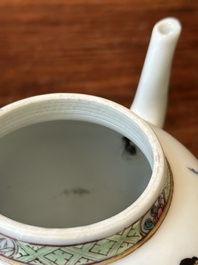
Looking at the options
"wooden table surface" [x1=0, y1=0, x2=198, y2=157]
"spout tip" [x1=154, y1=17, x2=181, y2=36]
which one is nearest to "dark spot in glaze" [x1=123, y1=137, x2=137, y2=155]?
"spout tip" [x1=154, y1=17, x2=181, y2=36]

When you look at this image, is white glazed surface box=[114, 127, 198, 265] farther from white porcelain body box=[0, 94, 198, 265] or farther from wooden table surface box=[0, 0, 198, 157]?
wooden table surface box=[0, 0, 198, 157]

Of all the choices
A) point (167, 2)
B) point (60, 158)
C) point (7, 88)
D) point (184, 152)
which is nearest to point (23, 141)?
point (60, 158)

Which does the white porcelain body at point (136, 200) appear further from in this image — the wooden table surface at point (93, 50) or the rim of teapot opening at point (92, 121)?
the wooden table surface at point (93, 50)

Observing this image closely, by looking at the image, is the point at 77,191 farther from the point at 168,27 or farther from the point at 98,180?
the point at 168,27

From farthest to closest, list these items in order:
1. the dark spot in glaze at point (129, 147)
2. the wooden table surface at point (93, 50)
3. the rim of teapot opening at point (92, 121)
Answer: the wooden table surface at point (93, 50) → the dark spot in glaze at point (129, 147) → the rim of teapot opening at point (92, 121)

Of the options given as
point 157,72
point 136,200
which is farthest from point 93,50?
point 136,200

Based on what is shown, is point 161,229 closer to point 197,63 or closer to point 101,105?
point 101,105

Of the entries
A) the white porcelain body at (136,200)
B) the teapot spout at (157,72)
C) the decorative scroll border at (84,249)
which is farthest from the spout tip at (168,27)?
the decorative scroll border at (84,249)
